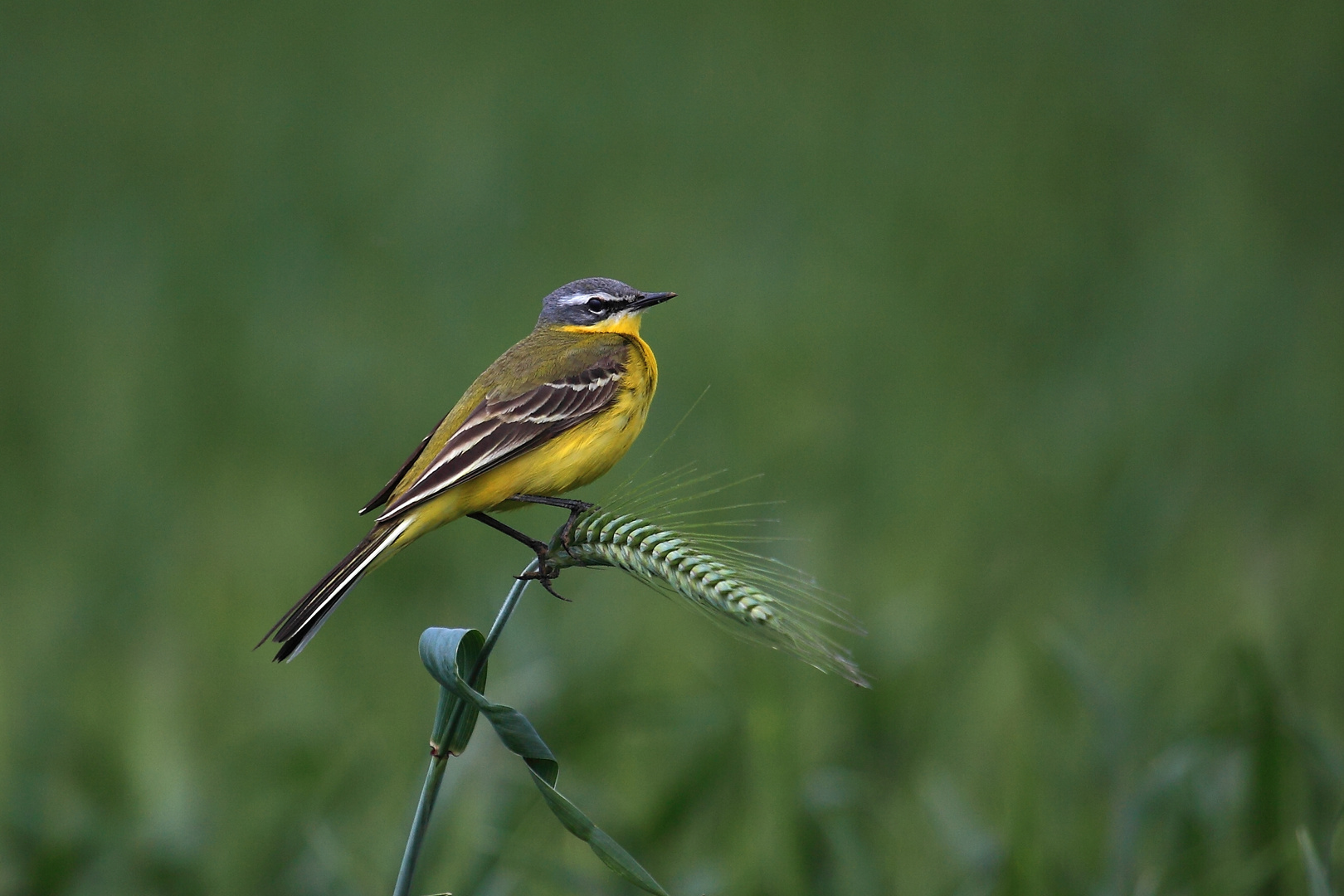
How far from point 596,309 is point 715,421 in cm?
593

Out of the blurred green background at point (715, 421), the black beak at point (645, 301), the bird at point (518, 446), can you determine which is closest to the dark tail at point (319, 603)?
the bird at point (518, 446)

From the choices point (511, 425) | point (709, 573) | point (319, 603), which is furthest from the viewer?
point (511, 425)

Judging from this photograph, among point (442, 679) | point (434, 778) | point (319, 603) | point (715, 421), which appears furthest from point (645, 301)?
point (715, 421)

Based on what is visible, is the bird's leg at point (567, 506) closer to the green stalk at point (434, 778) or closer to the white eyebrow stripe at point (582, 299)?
the green stalk at point (434, 778)

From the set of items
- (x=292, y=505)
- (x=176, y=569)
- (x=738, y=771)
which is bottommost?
(x=176, y=569)

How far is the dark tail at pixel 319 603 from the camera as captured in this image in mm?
2334

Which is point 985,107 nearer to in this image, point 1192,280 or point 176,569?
point 1192,280

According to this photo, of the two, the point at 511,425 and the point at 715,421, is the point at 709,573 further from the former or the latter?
the point at 715,421

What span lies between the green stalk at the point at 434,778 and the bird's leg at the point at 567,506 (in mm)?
118

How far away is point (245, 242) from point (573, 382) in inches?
429

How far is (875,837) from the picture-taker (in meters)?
4.31

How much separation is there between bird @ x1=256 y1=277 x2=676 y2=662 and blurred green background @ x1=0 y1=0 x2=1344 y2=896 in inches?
10.5

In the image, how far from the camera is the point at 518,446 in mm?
3004

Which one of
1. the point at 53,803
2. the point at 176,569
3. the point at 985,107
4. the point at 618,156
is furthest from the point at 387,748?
the point at 985,107
